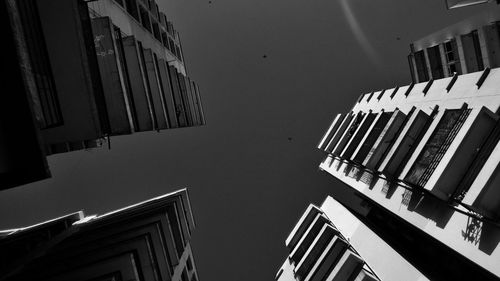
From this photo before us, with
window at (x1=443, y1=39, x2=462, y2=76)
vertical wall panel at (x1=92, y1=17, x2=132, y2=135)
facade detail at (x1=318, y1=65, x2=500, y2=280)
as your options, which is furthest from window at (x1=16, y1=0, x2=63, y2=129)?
window at (x1=443, y1=39, x2=462, y2=76)

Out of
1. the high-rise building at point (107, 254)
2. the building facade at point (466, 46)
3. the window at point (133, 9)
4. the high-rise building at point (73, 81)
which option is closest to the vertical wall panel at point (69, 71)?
the high-rise building at point (73, 81)

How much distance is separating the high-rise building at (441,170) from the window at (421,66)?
3.82 m

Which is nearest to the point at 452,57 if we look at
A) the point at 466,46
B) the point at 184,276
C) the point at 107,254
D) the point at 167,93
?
the point at 466,46

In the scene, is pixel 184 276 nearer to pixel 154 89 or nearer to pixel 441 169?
pixel 154 89

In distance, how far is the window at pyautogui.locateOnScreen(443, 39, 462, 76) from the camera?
2941 centimetres

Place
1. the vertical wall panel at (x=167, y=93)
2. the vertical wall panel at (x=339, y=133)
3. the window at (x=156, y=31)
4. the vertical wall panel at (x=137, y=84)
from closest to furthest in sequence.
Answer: the vertical wall panel at (x=137, y=84) < the vertical wall panel at (x=167, y=93) < the window at (x=156, y=31) < the vertical wall panel at (x=339, y=133)

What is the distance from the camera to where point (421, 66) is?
36.6 meters

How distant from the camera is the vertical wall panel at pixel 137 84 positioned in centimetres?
2342

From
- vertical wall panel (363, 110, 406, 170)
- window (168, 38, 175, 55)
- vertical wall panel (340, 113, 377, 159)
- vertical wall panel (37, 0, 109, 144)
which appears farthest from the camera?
window (168, 38, 175, 55)

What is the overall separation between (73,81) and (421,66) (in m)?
29.9

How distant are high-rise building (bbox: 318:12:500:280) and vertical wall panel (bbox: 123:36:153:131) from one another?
13270mm

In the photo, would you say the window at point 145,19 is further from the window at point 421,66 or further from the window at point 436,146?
the window at point 436,146

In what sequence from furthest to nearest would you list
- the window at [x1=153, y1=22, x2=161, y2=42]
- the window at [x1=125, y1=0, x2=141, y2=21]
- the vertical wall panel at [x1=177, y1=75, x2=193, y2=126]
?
the window at [x1=153, y1=22, x2=161, y2=42], the vertical wall panel at [x1=177, y1=75, x2=193, y2=126], the window at [x1=125, y1=0, x2=141, y2=21]

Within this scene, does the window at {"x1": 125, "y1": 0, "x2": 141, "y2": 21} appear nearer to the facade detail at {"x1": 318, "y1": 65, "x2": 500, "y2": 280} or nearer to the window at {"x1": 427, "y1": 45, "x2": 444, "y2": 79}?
the facade detail at {"x1": 318, "y1": 65, "x2": 500, "y2": 280}
